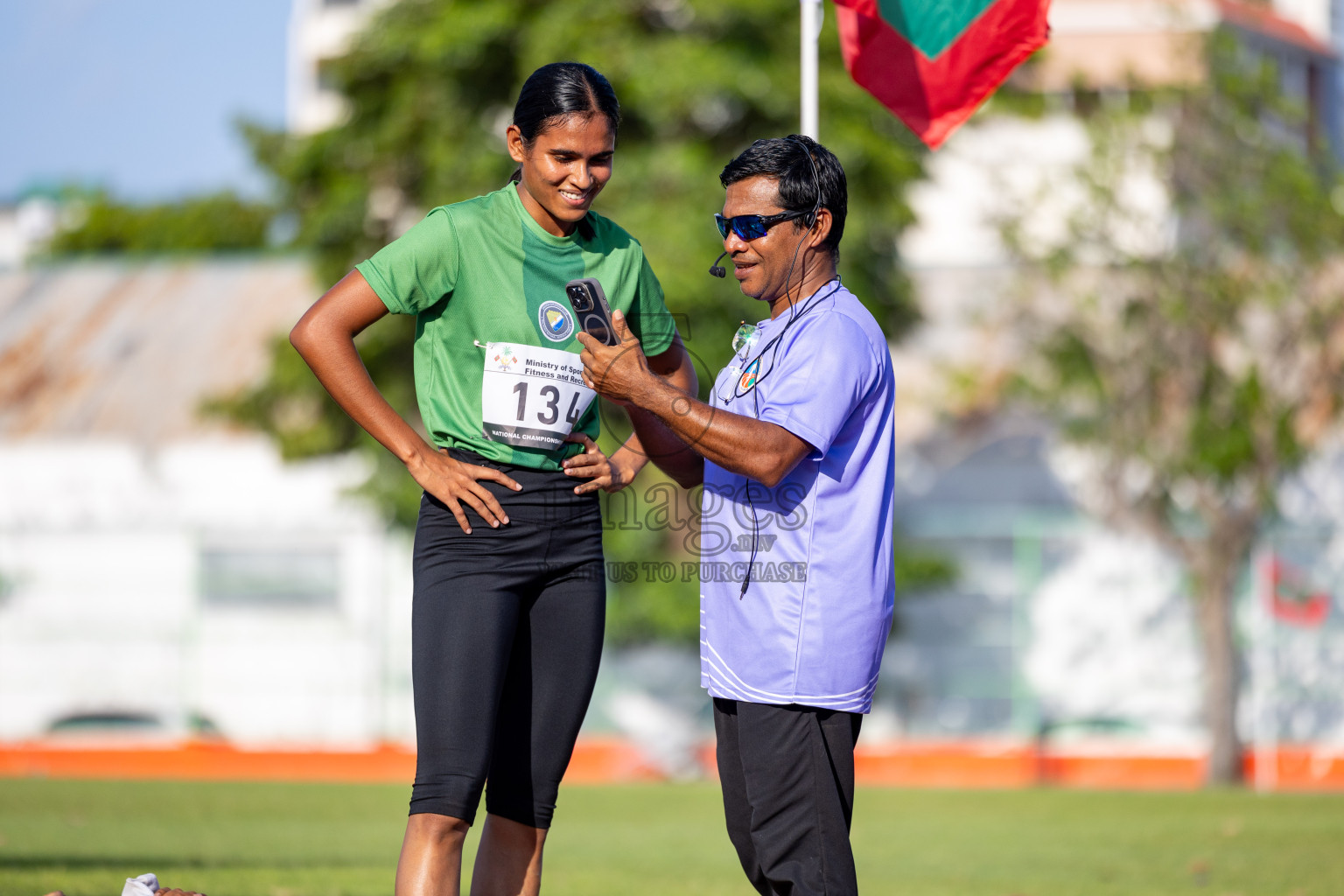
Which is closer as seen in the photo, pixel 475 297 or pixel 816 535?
pixel 816 535

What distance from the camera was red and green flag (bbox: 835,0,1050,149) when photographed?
5.86 metres

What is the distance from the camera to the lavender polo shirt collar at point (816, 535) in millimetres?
3432

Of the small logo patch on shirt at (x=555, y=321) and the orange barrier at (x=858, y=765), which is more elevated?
the small logo patch on shirt at (x=555, y=321)

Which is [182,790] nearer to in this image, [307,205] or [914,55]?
[307,205]

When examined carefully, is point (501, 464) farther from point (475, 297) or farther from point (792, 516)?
point (792, 516)

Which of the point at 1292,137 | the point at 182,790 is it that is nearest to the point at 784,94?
the point at 1292,137

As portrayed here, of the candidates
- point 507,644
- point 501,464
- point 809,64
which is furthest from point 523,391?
point 809,64

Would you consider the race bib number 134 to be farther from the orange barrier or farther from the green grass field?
the orange barrier

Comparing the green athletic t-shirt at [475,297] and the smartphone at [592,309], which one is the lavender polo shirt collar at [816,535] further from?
the green athletic t-shirt at [475,297]

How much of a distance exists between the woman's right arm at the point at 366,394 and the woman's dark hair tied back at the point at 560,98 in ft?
1.85

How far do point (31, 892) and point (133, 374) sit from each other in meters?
17.9

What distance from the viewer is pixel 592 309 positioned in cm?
360

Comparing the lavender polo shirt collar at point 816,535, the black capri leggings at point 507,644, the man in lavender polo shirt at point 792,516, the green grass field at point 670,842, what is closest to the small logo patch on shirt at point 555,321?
the man in lavender polo shirt at point 792,516

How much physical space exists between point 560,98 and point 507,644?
1310 mm
